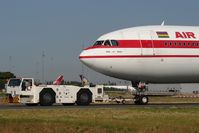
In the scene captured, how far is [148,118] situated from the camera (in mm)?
26688

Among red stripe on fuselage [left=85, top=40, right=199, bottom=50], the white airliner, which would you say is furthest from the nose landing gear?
red stripe on fuselage [left=85, top=40, right=199, bottom=50]

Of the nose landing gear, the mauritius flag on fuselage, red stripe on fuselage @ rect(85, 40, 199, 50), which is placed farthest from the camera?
the nose landing gear

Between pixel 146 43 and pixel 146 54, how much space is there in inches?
36.8

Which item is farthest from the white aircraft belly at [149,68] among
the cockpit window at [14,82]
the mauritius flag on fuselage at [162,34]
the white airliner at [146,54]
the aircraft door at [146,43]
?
the cockpit window at [14,82]

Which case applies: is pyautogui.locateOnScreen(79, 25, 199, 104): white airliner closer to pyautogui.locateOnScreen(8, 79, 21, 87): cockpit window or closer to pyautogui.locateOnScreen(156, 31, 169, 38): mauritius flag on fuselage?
pyautogui.locateOnScreen(156, 31, 169, 38): mauritius flag on fuselage

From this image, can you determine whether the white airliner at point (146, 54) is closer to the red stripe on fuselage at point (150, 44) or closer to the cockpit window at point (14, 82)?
the red stripe on fuselage at point (150, 44)

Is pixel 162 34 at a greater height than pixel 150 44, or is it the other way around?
pixel 162 34

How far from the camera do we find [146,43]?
134 ft

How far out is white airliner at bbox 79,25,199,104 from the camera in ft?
133

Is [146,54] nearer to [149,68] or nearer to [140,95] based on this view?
[149,68]

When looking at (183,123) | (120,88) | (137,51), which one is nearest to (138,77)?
(137,51)

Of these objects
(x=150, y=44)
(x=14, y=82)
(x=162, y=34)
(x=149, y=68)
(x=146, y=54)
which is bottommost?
(x=14, y=82)

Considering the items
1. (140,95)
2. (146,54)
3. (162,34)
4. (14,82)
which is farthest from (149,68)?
(14,82)

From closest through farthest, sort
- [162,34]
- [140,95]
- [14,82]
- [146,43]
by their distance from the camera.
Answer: [146,43] < [162,34] < [140,95] < [14,82]
